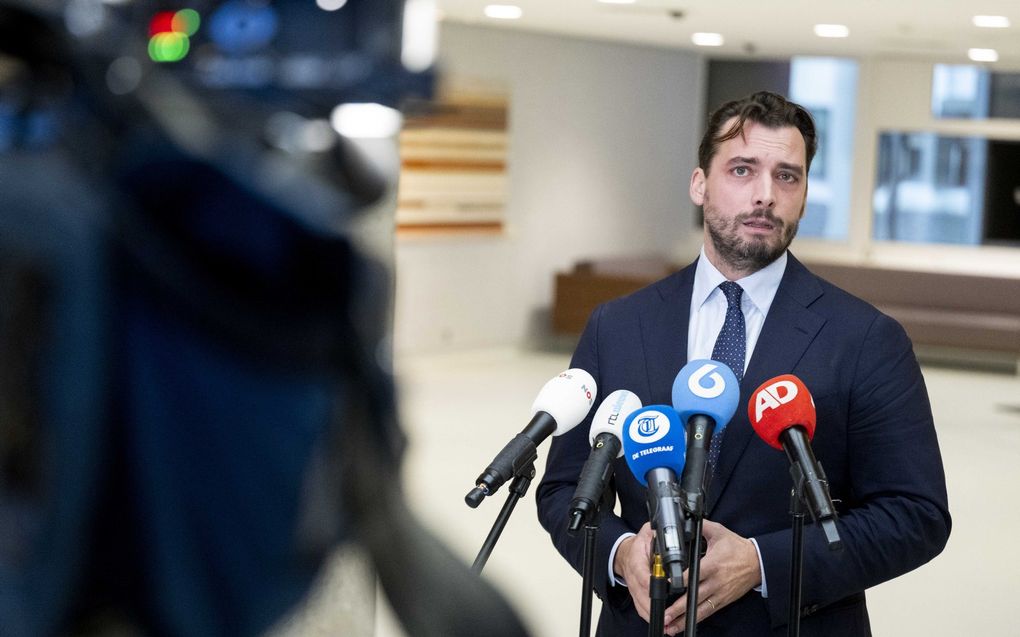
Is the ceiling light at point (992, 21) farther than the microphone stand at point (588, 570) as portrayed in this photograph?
Result: Yes

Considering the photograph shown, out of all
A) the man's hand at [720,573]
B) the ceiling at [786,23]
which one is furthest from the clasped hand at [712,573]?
the ceiling at [786,23]

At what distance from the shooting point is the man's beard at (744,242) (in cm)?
217

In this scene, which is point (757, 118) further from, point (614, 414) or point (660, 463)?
point (660, 463)

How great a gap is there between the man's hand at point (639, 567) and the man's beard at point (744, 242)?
0.45 m

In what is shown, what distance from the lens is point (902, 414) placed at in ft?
6.85

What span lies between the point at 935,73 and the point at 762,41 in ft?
7.93

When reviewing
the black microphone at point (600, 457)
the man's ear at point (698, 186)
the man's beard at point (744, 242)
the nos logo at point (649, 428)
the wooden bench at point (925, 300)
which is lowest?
the wooden bench at point (925, 300)

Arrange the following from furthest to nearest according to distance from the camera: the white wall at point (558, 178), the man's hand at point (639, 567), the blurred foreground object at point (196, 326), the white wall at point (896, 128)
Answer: the white wall at point (896, 128)
the white wall at point (558, 178)
the man's hand at point (639, 567)
the blurred foreground object at point (196, 326)

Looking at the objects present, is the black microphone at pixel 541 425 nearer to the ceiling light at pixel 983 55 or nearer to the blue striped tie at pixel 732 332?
the blue striped tie at pixel 732 332

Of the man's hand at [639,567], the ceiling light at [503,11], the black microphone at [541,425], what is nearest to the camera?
the black microphone at [541,425]

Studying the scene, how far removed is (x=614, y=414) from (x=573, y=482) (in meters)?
0.53

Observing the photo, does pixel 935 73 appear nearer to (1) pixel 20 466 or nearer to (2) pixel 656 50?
(2) pixel 656 50

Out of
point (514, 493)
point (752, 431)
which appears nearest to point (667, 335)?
point (752, 431)

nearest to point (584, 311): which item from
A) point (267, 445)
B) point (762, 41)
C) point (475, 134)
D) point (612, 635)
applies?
point (475, 134)
